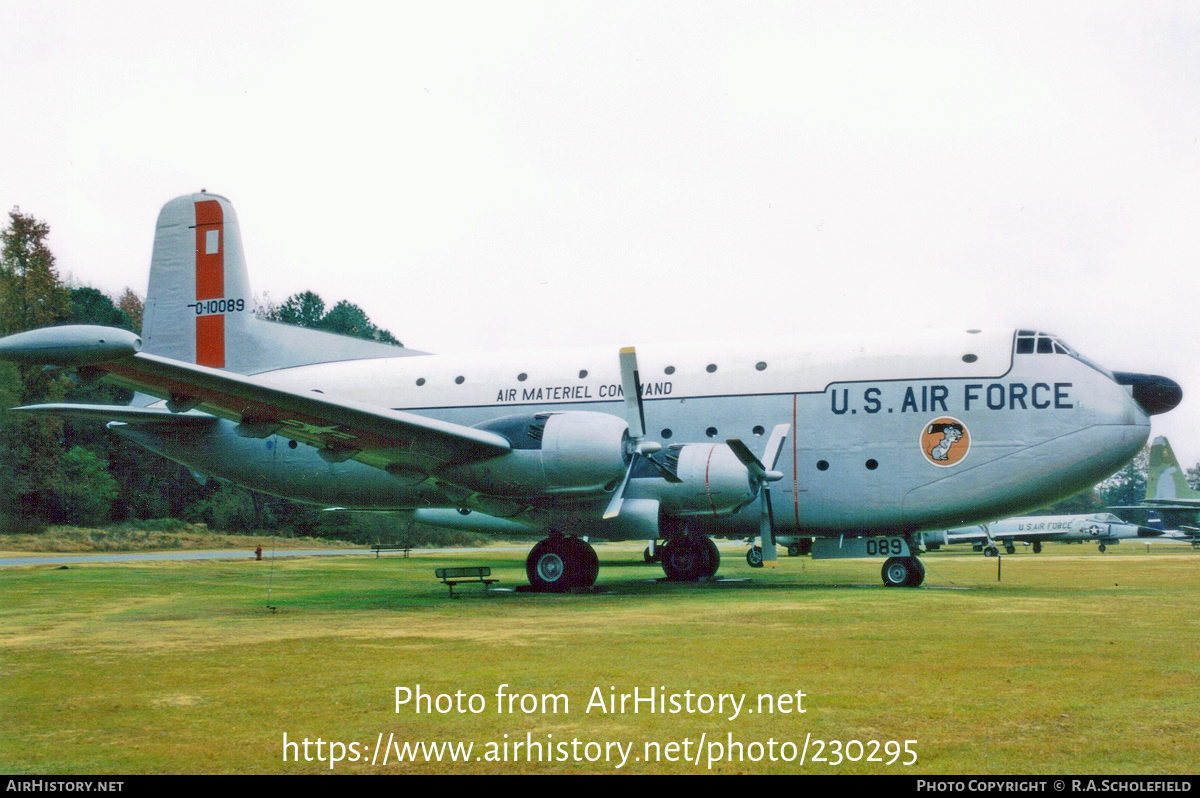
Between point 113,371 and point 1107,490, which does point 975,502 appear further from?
point 1107,490

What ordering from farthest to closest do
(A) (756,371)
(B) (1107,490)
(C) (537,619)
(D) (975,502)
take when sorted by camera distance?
1. (B) (1107,490)
2. (A) (756,371)
3. (D) (975,502)
4. (C) (537,619)

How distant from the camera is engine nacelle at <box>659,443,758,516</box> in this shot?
15617mm

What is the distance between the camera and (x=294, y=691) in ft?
23.7

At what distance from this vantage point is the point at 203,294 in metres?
21.0

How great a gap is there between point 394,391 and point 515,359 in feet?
8.90

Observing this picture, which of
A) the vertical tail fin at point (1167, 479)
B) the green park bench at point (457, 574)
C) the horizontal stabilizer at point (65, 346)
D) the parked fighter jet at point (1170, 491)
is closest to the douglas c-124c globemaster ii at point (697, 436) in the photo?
the green park bench at point (457, 574)

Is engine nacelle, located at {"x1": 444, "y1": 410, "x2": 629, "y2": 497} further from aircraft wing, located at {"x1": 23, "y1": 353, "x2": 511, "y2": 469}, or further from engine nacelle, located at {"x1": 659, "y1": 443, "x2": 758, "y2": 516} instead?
engine nacelle, located at {"x1": 659, "y1": 443, "x2": 758, "y2": 516}

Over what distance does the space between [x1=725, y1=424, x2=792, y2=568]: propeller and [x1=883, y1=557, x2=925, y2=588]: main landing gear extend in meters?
2.73

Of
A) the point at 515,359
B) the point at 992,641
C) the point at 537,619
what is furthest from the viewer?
the point at 515,359

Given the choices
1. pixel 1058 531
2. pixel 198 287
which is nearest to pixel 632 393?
pixel 198 287

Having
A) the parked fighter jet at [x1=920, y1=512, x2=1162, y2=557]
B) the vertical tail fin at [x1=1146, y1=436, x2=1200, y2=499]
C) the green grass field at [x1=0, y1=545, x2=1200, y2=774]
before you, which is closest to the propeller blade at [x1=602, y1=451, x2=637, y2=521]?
the green grass field at [x1=0, y1=545, x2=1200, y2=774]

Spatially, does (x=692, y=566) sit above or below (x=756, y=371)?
below
